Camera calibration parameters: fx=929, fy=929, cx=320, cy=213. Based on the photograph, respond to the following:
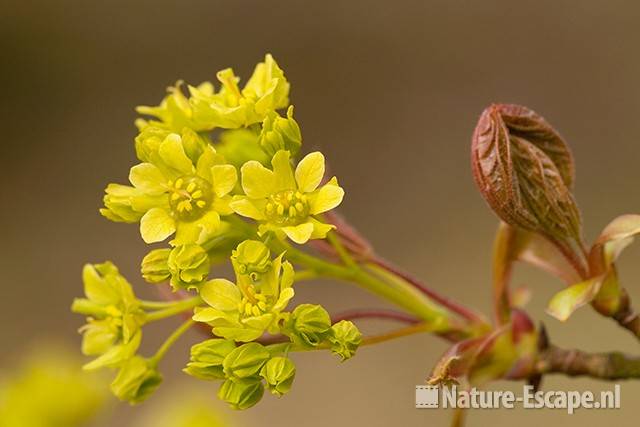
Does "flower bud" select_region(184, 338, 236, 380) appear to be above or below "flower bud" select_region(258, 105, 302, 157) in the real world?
below

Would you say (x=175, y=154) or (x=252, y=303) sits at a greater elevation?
(x=175, y=154)

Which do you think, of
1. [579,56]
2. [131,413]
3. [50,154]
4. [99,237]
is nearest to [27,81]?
[50,154]

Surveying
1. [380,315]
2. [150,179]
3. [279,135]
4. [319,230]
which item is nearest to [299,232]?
[319,230]

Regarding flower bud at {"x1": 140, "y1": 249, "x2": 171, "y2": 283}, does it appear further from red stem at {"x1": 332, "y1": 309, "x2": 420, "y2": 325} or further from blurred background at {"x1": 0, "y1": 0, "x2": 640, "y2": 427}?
blurred background at {"x1": 0, "y1": 0, "x2": 640, "y2": 427}

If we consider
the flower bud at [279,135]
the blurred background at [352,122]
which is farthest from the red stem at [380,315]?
the blurred background at [352,122]

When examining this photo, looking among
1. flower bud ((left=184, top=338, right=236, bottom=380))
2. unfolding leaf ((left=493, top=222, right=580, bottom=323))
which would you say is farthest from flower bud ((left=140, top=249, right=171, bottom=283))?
unfolding leaf ((left=493, top=222, right=580, bottom=323))

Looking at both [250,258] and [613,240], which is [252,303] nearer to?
[250,258]
